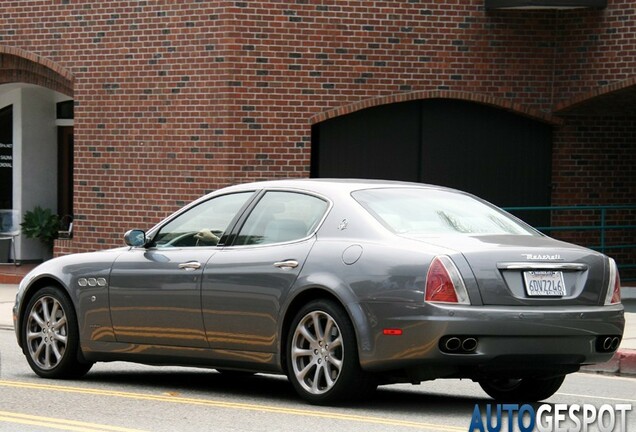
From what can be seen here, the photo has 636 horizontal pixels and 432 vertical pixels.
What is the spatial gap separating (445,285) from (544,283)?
673 mm

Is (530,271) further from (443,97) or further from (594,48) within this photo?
(594,48)

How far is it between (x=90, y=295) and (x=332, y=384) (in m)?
2.44

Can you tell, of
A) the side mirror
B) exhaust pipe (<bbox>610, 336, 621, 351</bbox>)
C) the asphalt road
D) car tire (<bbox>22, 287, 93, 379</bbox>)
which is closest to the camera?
the asphalt road

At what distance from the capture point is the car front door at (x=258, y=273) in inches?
386

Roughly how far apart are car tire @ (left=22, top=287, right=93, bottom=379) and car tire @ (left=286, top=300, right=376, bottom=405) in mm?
Result: 2140

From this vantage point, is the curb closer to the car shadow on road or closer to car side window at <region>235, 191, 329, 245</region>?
the car shadow on road

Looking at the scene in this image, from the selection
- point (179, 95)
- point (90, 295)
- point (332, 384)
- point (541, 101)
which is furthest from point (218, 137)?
point (332, 384)

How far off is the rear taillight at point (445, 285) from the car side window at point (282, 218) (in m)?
1.19

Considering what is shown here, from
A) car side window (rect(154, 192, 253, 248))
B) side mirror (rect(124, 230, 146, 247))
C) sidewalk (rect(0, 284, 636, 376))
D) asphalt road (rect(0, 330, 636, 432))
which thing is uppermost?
car side window (rect(154, 192, 253, 248))

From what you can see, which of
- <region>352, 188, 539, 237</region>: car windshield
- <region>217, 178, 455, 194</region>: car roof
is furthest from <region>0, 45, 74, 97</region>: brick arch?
<region>352, 188, 539, 237</region>: car windshield

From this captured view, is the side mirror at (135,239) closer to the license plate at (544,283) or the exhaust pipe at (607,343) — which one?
the license plate at (544,283)

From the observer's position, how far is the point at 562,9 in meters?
20.9

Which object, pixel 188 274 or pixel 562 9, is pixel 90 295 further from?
pixel 562 9

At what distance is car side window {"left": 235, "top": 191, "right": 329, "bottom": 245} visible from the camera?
10.0 meters
